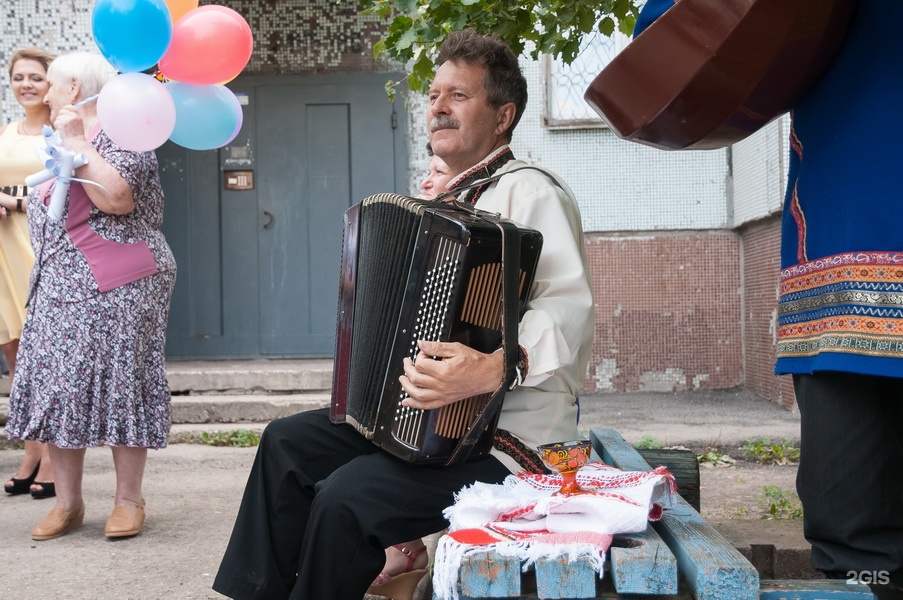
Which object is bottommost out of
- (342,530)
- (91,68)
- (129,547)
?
(129,547)

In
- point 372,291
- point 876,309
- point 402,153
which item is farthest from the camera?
point 402,153

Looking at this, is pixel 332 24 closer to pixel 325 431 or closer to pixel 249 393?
pixel 249 393

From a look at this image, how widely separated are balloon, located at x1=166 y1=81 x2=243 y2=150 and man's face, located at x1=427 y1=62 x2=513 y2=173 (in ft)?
4.89

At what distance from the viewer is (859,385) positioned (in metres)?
2.02

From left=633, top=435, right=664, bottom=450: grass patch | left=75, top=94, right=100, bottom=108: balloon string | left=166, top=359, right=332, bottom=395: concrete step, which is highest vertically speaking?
left=75, top=94, right=100, bottom=108: balloon string

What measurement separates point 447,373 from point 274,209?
557cm

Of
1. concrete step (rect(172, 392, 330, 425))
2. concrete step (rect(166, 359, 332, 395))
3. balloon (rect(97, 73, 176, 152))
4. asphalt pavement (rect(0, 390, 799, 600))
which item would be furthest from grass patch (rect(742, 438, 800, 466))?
balloon (rect(97, 73, 176, 152))

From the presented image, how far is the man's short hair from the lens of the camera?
258cm

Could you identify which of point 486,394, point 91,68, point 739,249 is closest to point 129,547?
point 91,68

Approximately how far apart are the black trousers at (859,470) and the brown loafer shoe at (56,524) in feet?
9.63

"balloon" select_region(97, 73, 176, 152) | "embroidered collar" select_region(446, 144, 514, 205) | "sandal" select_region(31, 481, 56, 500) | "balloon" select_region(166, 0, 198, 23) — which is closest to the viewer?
"embroidered collar" select_region(446, 144, 514, 205)

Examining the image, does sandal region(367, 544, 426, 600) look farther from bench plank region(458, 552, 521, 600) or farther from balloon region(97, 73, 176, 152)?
balloon region(97, 73, 176, 152)

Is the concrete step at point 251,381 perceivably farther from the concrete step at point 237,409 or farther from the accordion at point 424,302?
the accordion at point 424,302

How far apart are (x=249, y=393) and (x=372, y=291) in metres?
4.39
